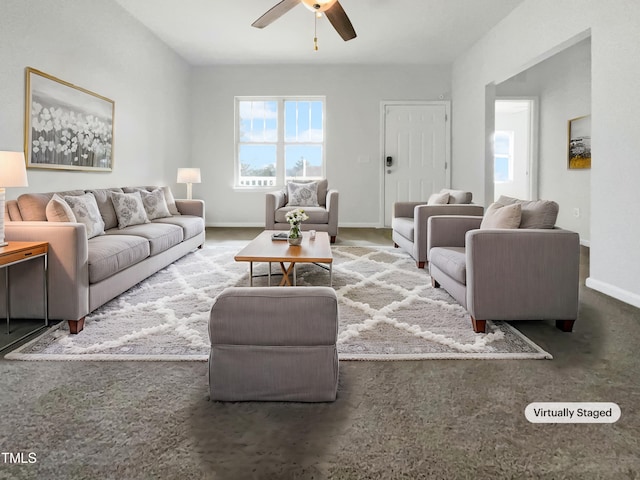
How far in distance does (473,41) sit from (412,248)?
3.63 metres

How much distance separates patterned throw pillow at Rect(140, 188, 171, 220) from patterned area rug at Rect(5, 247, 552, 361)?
1.07 metres

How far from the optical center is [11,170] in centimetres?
258

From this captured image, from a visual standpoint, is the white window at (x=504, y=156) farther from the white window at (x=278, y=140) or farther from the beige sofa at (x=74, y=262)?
the beige sofa at (x=74, y=262)

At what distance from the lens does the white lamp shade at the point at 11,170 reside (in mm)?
2552

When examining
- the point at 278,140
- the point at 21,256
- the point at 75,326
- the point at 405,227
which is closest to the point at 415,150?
the point at 278,140

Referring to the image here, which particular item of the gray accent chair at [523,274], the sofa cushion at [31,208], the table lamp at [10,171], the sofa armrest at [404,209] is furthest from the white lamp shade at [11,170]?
the sofa armrest at [404,209]

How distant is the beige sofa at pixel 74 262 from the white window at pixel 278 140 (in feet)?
13.4

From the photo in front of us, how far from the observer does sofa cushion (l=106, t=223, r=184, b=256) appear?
372 centimetres

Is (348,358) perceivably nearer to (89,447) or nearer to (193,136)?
(89,447)

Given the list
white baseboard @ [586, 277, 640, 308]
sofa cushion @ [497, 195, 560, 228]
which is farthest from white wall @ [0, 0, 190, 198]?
white baseboard @ [586, 277, 640, 308]

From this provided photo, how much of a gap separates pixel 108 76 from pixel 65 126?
1.04m

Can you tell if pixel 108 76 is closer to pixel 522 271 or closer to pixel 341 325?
pixel 341 325

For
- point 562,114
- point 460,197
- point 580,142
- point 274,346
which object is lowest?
point 274,346

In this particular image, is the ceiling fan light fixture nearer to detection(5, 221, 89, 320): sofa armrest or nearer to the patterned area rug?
the patterned area rug
